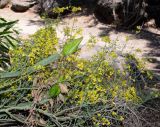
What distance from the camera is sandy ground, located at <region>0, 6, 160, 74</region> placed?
386 inches

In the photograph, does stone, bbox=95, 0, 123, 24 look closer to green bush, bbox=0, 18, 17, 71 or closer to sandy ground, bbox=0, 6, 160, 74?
sandy ground, bbox=0, 6, 160, 74

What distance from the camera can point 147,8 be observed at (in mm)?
12273

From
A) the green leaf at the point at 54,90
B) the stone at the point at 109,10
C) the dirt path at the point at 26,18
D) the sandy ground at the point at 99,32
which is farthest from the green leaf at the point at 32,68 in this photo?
the stone at the point at 109,10

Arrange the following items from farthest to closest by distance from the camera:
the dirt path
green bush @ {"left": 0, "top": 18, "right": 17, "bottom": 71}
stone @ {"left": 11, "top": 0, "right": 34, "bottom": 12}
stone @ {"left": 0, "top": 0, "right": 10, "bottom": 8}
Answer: stone @ {"left": 0, "top": 0, "right": 10, "bottom": 8}, stone @ {"left": 11, "top": 0, "right": 34, "bottom": 12}, the dirt path, green bush @ {"left": 0, "top": 18, "right": 17, "bottom": 71}

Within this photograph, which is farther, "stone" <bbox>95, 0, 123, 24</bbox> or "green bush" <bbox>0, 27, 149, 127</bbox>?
"stone" <bbox>95, 0, 123, 24</bbox>

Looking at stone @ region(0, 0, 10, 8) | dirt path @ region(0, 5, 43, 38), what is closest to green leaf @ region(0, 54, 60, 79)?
dirt path @ region(0, 5, 43, 38)

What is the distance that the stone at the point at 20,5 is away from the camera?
47.3ft

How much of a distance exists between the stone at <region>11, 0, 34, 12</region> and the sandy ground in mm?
163

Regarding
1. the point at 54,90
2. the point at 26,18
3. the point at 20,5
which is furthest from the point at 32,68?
the point at 20,5

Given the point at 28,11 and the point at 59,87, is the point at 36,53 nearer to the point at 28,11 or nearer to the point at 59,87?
the point at 59,87

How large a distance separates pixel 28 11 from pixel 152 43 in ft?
18.4

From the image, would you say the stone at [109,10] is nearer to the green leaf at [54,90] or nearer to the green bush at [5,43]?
the green bush at [5,43]

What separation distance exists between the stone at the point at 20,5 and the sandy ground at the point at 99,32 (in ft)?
0.53

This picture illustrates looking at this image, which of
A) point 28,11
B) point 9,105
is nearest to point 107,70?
point 9,105
